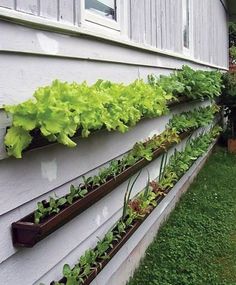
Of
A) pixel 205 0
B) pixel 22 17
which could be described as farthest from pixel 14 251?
pixel 205 0

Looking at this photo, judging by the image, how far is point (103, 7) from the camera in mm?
3178

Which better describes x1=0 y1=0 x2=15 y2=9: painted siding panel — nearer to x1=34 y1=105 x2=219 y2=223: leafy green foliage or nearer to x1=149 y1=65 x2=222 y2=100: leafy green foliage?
x1=34 y1=105 x2=219 y2=223: leafy green foliage

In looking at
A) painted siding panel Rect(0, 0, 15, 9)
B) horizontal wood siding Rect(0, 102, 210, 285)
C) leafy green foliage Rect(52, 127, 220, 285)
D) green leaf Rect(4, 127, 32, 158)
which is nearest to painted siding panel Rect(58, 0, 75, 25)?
painted siding panel Rect(0, 0, 15, 9)

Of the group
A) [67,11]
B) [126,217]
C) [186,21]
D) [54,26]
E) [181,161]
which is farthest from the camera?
[186,21]

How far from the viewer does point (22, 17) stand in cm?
198

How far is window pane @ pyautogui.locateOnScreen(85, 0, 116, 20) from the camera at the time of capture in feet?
9.66

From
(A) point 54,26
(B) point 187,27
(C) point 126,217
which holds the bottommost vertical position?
(C) point 126,217

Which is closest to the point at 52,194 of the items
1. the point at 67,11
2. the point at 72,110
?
the point at 72,110

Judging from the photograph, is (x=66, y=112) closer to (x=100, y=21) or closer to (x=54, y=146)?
(x=54, y=146)

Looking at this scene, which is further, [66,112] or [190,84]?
[190,84]

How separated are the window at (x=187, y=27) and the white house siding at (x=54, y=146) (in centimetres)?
234

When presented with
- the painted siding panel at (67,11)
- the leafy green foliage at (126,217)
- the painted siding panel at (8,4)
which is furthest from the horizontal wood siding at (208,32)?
the painted siding panel at (8,4)

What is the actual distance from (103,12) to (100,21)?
0.13m

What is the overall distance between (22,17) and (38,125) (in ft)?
1.64
